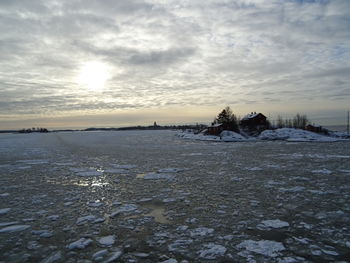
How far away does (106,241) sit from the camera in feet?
12.8

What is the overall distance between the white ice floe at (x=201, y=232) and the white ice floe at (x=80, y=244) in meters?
1.78

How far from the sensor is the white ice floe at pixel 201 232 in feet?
13.4

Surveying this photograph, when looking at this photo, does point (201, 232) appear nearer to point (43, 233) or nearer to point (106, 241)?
point (106, 241)

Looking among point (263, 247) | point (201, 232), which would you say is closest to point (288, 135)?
point (201, 232)

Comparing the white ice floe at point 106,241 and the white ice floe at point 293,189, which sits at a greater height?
the white ice floe at point 106,241

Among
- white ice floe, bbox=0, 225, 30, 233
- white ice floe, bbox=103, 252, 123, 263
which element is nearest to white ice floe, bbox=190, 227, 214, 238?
white ice floe, bbox=103, 252, 123, 263

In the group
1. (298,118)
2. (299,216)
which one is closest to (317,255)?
(299,216)

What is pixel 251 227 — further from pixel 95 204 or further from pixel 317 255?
pixel 95 204

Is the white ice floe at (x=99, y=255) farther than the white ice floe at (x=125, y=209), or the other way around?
the white ice floe at (x=125, y=209)

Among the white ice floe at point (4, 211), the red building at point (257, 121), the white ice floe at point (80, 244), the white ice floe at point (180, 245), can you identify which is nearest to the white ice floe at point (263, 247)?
the white ice floe at point (180, 245)

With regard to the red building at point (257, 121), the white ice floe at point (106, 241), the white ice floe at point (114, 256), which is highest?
the red building at point (257, 121)

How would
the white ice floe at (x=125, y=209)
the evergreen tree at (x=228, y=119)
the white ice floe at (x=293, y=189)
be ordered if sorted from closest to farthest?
1. the white ice floe at (x=125, y=209)
2. the white ice floe at (x=293, y=189)
3. the evergreen tree at (x=228, y=119)

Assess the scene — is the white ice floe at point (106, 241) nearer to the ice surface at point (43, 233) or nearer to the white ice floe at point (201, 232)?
the ice surface at point (43, 233)

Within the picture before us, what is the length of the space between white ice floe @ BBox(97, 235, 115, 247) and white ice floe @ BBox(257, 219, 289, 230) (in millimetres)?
2682
